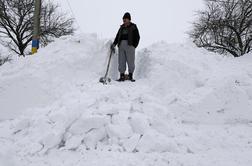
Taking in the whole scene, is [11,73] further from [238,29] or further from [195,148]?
[238,29]

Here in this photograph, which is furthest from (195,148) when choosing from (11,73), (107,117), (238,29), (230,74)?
(238,29)

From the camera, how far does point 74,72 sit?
7141 millimetres

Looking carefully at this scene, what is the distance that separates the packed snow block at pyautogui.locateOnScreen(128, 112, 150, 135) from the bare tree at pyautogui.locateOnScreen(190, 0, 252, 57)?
46.6 feet

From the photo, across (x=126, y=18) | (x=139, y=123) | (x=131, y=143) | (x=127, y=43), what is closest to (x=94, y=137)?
(x=131, y=143)

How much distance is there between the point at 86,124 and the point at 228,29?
15553 mm

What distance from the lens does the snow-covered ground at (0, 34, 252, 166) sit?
4152 millimetres

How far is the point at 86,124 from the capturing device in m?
4.65

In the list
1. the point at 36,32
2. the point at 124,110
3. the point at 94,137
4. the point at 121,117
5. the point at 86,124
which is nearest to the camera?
the point at 94,137

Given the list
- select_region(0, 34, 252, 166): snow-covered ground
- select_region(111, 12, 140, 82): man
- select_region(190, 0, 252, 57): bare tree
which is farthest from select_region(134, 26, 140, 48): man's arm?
select_region(190, 0, 252, 57): bare tree

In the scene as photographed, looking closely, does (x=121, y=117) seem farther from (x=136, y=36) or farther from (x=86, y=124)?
(x=136, y=36)

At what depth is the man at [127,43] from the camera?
770cm

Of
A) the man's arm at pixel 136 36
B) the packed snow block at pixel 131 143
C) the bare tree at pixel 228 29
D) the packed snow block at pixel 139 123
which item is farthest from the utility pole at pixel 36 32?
the bare tree at pixel 228 29

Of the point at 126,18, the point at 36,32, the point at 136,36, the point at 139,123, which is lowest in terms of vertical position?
the point at 139,123

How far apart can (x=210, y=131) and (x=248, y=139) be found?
1.87ft
